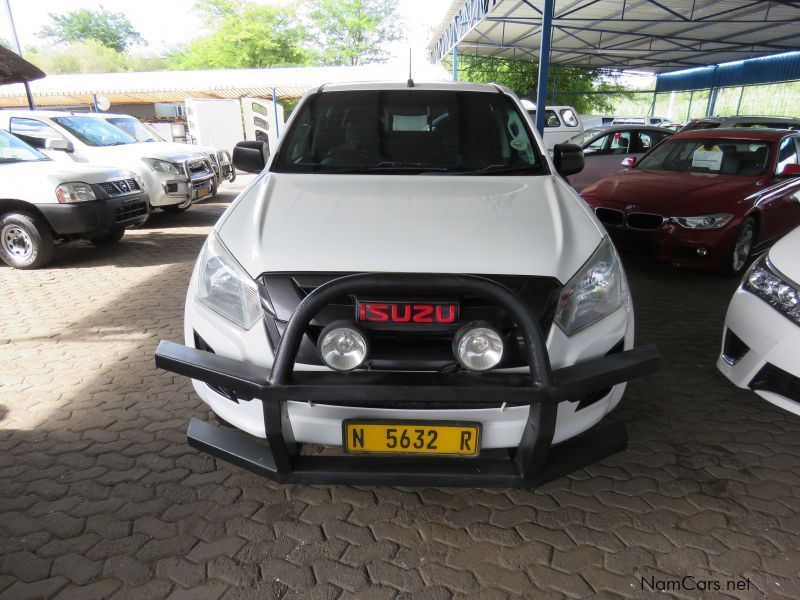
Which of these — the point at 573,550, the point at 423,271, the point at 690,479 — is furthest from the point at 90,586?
the point at 690,479

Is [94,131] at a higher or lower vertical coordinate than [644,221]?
higher

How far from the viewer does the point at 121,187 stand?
657 centimetres

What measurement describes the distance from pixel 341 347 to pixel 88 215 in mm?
5557

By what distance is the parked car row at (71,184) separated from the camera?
5.89m

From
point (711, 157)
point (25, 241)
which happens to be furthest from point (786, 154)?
point (25, 241)

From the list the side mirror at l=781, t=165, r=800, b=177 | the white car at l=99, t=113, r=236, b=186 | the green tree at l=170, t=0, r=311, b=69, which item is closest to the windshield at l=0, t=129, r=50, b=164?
the white car at l=99, t=113, r=236, b=186

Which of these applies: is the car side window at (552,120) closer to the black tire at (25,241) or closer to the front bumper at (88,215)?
the front bumper at (88,215)

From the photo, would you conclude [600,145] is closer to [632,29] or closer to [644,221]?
[644,221]

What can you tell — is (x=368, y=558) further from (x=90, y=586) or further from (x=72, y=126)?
(x=72, y=126)

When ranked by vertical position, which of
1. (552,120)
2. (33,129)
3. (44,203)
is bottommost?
(44,203)

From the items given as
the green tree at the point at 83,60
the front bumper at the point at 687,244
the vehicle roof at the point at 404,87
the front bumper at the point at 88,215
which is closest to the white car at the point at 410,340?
the vehicle roof at the point at 404,87

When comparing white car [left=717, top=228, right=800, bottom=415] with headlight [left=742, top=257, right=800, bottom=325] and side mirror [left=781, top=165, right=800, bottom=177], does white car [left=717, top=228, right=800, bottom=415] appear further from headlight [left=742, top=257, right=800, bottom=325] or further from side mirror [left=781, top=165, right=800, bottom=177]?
side mirror [left=781, top=165, right=800, bottom=177]

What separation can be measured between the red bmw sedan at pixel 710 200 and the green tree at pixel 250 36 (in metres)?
38.2

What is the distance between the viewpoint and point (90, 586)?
74.9 inches
